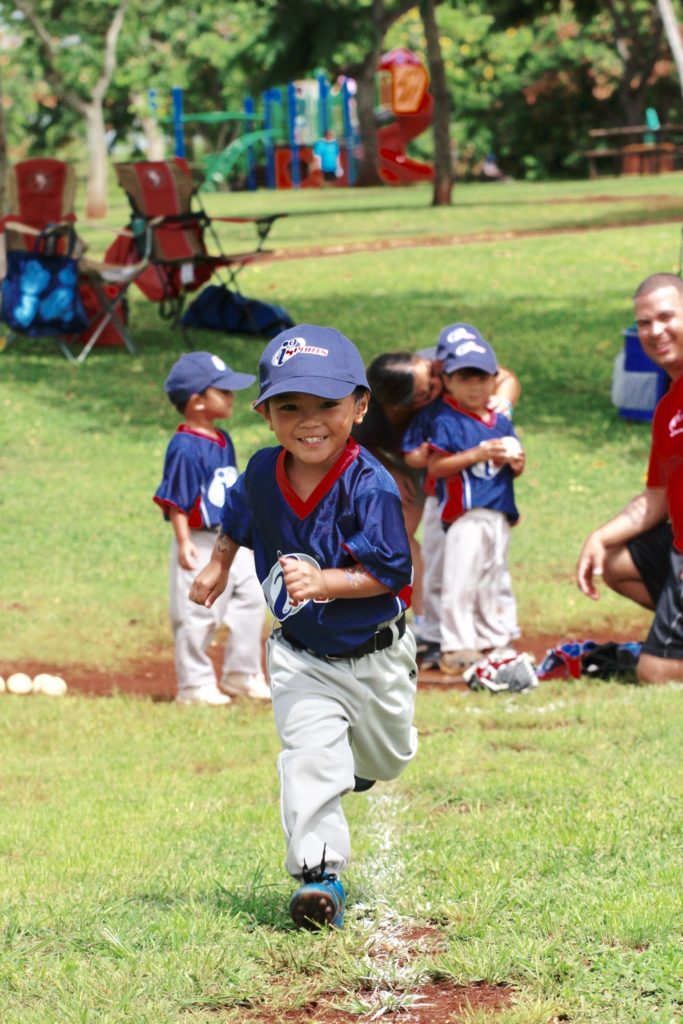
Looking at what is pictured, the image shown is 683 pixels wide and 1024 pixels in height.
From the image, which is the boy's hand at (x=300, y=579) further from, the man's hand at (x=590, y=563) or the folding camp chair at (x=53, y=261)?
the folding camp chair at (x=53, y=261)

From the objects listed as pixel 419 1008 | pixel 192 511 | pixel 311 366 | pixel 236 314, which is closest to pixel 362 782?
pixel 419 1008

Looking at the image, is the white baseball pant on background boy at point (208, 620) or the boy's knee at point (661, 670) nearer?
the boy's knee at point (661, 670)

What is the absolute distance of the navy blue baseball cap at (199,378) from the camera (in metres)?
6.91

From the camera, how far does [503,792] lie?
5.09m

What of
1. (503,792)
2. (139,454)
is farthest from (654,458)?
(139,454)

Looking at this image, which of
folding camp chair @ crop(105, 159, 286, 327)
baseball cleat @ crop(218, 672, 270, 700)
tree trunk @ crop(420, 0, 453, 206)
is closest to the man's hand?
baseball cleat @ crop(218, 672, 270, 700)

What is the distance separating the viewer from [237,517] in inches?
162

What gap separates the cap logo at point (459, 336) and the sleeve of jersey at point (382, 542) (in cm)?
352

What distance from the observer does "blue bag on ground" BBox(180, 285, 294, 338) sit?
16391mm

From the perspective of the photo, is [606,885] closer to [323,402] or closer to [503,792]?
[503,792]

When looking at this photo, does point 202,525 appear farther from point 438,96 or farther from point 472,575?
point 438,96

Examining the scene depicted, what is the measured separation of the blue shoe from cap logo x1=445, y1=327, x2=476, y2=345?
388cm

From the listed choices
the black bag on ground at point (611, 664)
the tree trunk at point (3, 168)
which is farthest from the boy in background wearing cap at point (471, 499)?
the tree trunk at point (3, 168)

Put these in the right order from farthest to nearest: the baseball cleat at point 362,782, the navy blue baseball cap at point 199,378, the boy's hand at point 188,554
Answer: the navy blue baseball cap at point 199,378 < the boy's hand at point 188,554 < the baseball cleat at point 362,782
